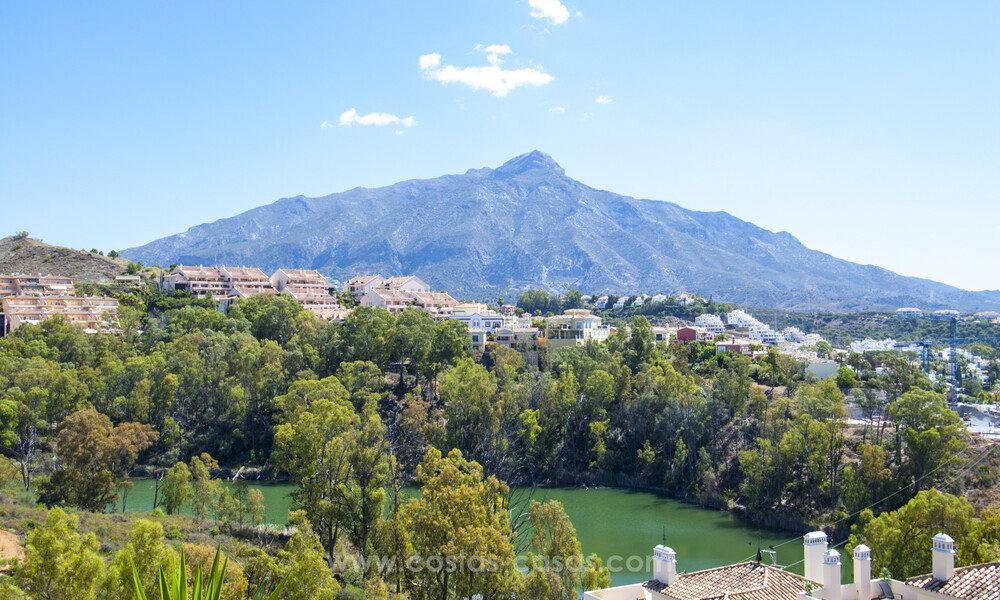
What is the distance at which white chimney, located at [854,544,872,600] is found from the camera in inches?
427

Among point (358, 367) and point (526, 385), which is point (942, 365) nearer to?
point (526, 385)

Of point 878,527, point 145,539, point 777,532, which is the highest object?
point 145,539

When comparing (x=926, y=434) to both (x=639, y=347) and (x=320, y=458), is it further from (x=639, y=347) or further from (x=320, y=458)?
(x=320, y=458)

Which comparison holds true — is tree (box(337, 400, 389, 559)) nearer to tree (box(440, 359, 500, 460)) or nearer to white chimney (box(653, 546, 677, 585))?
white chimney (box(653, 546, 677, 585))

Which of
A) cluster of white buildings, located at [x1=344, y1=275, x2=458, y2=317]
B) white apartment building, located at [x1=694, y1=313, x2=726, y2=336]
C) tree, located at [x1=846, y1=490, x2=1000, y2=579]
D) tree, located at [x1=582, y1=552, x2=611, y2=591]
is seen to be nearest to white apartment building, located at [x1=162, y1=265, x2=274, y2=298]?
cluster of white buildings, located at [x1=344, y1=275, x2=458, y2=317]

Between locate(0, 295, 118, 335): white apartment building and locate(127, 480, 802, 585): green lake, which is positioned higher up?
locate(0, 295, 118, 335): white apartment building

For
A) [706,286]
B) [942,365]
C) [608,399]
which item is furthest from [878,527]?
[706,286]

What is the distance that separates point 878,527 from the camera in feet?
64.3

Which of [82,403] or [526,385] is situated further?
[526,385]

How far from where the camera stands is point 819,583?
11.8m

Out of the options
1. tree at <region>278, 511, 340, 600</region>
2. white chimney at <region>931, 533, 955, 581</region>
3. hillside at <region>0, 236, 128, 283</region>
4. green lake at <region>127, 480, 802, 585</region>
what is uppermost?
hillside at <region>0, 236, 128, 283</region>

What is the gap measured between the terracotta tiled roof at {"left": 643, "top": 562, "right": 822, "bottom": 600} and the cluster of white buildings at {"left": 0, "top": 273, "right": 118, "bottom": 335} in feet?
164

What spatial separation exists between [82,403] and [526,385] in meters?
22.9

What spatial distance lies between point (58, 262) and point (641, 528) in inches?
2799
